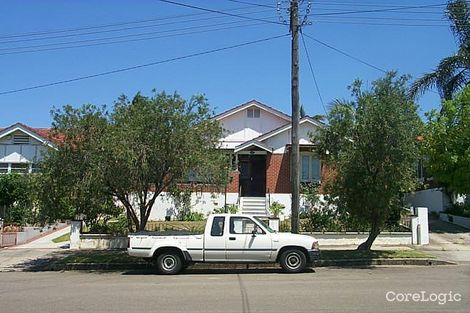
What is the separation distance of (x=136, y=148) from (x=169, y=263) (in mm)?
3459

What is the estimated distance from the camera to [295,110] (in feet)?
57.8

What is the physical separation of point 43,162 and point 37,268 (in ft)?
11.0

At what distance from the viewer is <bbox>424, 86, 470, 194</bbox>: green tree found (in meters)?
25.5

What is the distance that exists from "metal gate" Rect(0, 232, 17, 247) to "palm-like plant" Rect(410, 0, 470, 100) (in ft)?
71.7

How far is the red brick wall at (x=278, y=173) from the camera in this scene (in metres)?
29.4

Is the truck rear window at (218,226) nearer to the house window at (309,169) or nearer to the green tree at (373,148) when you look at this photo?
the green tree at (373,148)

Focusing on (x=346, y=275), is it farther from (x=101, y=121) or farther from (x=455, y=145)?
(x=455, y=145)

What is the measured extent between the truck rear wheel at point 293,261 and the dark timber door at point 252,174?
16267 mm

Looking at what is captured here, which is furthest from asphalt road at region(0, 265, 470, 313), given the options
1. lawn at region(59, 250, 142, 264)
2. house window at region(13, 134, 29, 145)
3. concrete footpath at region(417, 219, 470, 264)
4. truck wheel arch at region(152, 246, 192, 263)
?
house window at region(13, 134, 29, 145)

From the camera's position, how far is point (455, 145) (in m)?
26.1

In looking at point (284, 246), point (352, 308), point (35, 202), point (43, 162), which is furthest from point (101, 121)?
point (352, 308)

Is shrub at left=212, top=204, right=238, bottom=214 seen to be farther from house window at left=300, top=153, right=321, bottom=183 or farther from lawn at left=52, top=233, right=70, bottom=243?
lawn at left=52, top=233, right=70, bottom=243

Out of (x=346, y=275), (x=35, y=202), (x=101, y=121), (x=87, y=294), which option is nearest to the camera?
(x=87, y=294)

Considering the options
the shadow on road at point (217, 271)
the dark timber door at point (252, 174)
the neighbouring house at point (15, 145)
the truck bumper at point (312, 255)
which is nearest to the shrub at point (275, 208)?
the dark timber door at point (252, 174)
